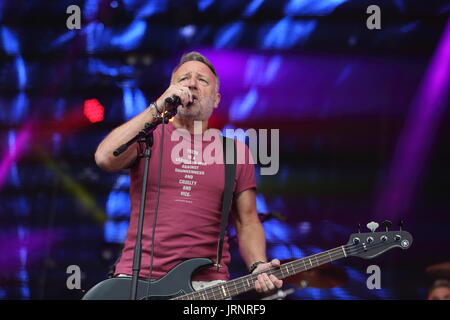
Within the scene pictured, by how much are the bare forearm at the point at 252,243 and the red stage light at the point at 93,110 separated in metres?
1.81

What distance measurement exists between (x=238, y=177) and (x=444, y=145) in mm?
1894

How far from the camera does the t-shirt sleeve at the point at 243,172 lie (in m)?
2.98

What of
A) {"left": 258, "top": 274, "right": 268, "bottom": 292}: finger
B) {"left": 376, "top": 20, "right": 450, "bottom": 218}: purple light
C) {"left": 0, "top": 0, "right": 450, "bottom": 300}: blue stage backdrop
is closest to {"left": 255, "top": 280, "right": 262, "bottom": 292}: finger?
{"left": 258, "top": 274, "right": 268, "bottom": 292}: finger

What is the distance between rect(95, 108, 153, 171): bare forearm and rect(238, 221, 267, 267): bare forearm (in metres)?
0.67

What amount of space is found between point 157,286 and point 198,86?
0.97m

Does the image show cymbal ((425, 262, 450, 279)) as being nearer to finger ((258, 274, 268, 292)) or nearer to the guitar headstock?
the guitar headstock

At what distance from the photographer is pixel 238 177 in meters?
2.98

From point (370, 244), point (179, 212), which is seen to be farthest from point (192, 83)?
point (370, 244)

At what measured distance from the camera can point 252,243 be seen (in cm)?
296

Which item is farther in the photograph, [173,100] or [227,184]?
[227,184]

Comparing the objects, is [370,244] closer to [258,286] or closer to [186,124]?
[258,286]

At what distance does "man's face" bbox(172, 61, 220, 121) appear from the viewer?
2918mm

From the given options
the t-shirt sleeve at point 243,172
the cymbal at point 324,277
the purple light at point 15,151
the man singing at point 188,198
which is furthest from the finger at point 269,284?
the purple light at point 15,151
